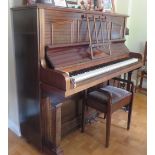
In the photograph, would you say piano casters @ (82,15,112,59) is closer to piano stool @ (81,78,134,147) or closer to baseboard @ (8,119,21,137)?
piano stool @ (81,78,134,147)

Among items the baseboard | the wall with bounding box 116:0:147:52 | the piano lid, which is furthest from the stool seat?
the wall with bounding box 116:0:147:52

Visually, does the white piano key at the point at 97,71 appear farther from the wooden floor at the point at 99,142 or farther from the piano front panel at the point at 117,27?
the wooden floor at the point at 99,142

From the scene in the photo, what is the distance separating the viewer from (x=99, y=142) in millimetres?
2150

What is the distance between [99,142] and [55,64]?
3.46 ft

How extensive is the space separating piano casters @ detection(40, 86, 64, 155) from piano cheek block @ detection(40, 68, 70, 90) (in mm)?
160

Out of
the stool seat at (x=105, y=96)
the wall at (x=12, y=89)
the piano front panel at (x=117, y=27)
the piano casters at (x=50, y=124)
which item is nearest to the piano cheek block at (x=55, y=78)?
the piano casters at (x=50, y=124)

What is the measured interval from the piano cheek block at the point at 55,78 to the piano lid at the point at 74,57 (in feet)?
0.29

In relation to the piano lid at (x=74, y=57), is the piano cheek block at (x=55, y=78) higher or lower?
lower

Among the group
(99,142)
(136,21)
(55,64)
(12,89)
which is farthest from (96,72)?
(136,21)

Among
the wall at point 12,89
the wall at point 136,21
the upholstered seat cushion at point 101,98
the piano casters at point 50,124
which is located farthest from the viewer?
the wall at point 136,21

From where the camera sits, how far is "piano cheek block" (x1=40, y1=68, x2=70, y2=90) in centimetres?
150

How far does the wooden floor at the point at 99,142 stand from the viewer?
2.00 metres

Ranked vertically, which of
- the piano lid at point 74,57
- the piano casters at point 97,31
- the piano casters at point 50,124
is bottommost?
the piano casters at point 50,124

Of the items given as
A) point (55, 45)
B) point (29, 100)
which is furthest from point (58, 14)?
point (29, 100)
